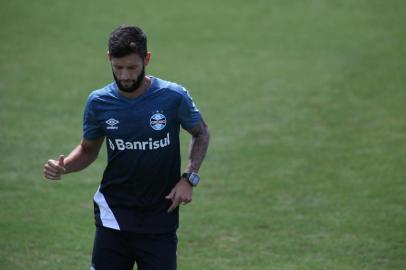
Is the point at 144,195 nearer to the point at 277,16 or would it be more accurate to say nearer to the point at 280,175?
the point at 280,175

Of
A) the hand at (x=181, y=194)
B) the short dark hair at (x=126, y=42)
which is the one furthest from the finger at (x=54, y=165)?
the short dark hair at (x=126, y=42)

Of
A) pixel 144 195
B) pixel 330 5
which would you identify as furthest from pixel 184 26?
pixel 144 195

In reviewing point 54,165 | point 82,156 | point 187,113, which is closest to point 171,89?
point 187,113

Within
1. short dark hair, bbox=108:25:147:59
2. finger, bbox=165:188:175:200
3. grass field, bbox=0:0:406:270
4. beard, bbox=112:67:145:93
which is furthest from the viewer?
grass field, bbox=0:0:406:270

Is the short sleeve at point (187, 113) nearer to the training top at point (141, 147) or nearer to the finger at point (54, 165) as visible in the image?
the training top at point (141, 147)

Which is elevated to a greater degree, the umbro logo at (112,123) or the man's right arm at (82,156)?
the umbro logo at (112,123)

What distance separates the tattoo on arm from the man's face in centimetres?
64

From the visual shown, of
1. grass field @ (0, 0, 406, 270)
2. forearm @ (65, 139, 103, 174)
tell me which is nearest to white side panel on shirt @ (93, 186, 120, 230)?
forearm @ (65, 139, 103, 174)

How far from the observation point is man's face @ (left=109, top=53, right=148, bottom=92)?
564cm

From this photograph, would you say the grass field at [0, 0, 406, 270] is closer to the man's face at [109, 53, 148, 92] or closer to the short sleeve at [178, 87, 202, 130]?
the short sleeve at [178, 87, 202, 130]

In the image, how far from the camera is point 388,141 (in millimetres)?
13055

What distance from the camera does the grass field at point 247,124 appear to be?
29.7 feet

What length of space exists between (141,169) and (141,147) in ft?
0.57

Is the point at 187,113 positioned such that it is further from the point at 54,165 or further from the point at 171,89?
the point at 54,165
